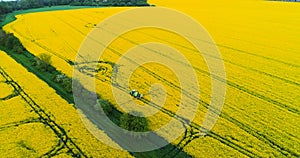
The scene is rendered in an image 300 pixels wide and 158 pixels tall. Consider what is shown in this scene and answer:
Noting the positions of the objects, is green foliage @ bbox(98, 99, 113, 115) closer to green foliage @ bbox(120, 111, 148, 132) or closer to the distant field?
the distant field

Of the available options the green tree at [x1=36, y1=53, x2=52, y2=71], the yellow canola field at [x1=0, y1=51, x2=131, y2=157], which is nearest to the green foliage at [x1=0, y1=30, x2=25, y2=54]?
the green tree at [x1=36, y1=53, x2=52, y2=71]

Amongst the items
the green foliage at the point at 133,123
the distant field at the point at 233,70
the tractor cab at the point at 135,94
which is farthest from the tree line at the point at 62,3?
the green foliage at the point at 133,123

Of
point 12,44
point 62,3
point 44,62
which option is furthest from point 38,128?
point 62,3

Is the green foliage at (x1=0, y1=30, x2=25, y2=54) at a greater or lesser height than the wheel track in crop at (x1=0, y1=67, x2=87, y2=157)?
greater

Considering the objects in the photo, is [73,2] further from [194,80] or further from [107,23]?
[194,80]

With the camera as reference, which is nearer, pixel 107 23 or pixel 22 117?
pixel 22 117

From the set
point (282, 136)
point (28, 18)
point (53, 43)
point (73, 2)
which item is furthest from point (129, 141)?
point (73, 2)
